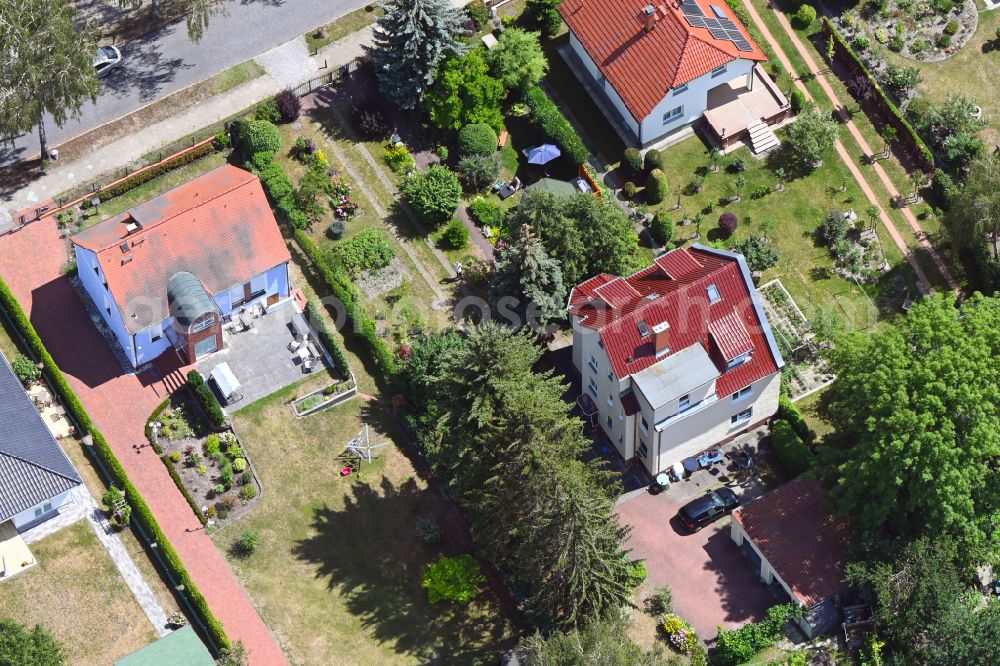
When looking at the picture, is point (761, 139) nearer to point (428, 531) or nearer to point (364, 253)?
point (364, 253)

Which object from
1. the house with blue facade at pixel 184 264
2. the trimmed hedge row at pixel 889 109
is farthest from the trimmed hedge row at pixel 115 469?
the trimmed hedge row at pixel 889 109

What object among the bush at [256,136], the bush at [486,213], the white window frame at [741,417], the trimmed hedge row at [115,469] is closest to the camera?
the trimmed hedge row at [115,469]

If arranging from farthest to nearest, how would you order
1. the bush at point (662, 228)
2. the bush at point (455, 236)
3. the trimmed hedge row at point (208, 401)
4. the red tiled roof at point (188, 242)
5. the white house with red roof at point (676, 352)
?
the bush at point (662, 228) → the bush at point (455, 236) → the trimmed hedge row at point (208, 401) → the red tiled roof at point (188, 242) → the white house with red roof at point (676, 352)

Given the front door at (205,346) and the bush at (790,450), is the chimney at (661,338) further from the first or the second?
the front door at (205,346)

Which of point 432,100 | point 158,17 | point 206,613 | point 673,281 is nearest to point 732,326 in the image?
point 673,281

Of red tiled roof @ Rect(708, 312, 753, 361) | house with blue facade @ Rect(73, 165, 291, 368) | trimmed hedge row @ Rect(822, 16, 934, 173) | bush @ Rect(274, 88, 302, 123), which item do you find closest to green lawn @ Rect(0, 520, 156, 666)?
house with blue facade @ Rect(73, 165, 291, 368)

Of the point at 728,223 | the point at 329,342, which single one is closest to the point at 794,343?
the point at 728,223

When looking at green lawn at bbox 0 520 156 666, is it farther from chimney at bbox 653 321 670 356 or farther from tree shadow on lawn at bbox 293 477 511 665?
chimney at bbox 653 321 670 356
